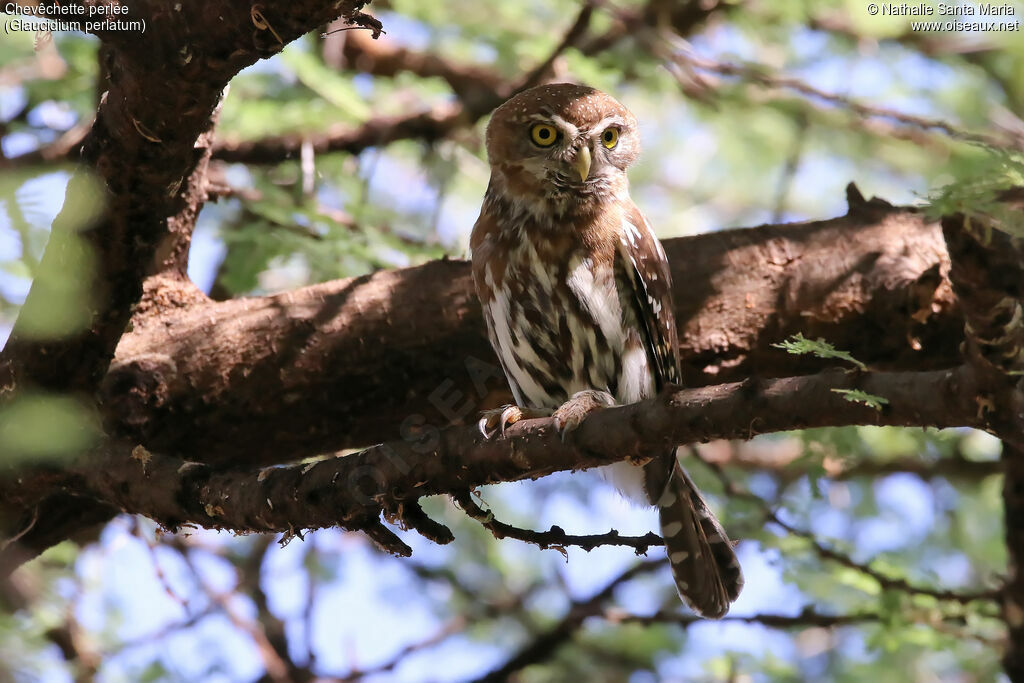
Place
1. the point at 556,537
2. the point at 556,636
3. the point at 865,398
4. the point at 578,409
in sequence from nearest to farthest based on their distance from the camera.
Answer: the point at 865,398 → the point at 556,537 → the point at 578,409 → the point at 556,636

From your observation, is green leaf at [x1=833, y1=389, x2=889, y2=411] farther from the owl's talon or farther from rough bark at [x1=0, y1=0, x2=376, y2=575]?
rough bark at [x1=0, y1=0, x2=376, y2=575]

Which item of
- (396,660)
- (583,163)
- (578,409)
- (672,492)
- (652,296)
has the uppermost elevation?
(583,163)

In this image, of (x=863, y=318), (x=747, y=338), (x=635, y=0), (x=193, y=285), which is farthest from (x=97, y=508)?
(x=635, y=0)

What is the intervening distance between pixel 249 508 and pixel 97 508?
1168 mm

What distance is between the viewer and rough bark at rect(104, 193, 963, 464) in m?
3.93

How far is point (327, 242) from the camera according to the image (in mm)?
4539

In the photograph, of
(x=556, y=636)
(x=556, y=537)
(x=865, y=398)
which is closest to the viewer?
(x=865, y=398)

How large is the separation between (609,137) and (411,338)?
1.18 metres

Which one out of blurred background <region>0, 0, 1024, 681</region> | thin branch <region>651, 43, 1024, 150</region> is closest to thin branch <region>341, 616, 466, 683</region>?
blurred background <region>0, 0, 1024, 681</region>

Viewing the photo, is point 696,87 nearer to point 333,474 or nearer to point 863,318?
point 863,318

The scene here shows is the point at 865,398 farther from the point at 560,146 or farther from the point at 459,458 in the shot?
the point at 560,146

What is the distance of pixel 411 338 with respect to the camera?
4.02 meters

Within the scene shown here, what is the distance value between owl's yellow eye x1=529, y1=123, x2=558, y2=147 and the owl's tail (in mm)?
1396

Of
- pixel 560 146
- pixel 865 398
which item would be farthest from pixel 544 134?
pixel 865 398
